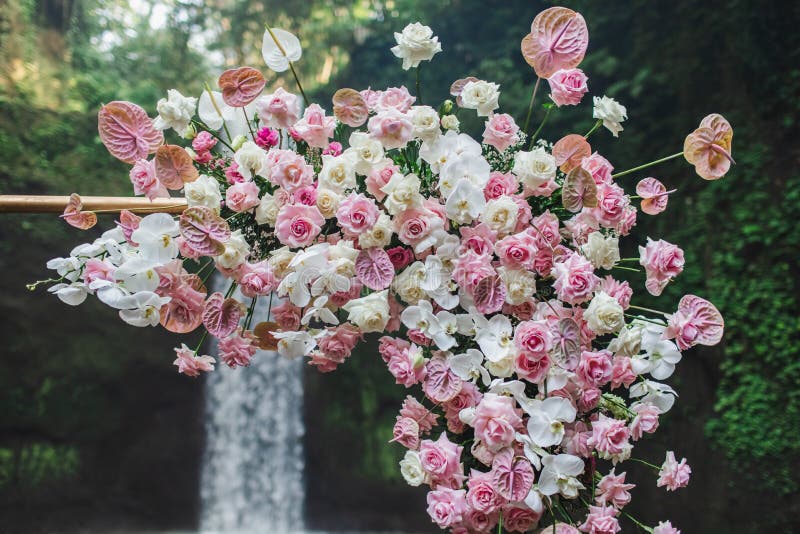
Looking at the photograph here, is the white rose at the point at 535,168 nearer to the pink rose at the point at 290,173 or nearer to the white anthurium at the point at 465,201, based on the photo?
the white anthurium at the point at 465,201

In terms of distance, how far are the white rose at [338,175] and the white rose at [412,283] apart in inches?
5.0

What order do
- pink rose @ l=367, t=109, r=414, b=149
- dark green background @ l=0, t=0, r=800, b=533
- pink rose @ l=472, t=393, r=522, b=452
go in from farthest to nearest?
dark green background @ l=0, t=0, r=800, b=533 < pink rose @ l=367, t=109, r=414, b=149 < pink rose @ l=472, t=393, r=522, b=452

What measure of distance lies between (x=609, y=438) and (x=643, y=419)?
0.06 metres

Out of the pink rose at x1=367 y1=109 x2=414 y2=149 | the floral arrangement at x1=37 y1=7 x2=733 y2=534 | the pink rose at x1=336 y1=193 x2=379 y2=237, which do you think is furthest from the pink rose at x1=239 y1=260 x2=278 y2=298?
the pink rose at x1=367 y1=109 x2=414 y2=149

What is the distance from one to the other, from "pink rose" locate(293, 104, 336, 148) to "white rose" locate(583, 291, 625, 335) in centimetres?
40

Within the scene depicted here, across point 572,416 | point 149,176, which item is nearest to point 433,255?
point 572,416

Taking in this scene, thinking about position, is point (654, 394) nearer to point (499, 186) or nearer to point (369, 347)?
point (499, 186)

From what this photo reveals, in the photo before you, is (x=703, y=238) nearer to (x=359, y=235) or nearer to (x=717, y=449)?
(x=717, y=449)

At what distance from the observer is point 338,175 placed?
84 centimetres

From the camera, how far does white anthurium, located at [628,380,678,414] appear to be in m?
0.81

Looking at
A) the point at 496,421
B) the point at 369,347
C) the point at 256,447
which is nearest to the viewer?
the point at 496,421

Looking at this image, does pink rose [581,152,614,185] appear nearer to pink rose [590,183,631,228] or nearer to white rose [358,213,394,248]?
pink rose [590,183,631,228]

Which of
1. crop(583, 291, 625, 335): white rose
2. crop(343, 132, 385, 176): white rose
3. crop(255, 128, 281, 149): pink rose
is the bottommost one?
crop(583, 291, 625, 335): white rose

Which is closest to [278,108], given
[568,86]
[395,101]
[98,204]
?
[395,101]
